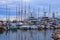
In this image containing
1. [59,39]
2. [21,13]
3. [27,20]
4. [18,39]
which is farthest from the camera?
[27,20]

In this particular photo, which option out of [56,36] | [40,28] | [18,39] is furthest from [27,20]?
[56,36]

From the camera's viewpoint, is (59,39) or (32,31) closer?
(59,39)

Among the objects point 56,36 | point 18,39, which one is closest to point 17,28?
point 18,39

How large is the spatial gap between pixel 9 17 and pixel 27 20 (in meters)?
1.06

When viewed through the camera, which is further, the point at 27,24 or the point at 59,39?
the point at 27,24

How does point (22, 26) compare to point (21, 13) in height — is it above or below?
below

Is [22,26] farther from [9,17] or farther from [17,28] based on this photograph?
[9,17]

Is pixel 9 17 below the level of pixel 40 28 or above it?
above

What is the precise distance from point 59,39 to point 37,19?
4046mm

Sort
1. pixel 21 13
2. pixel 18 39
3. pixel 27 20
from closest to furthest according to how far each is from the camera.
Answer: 1. pixel 18 39
2. pixel 21 13
3. pixel 27 20

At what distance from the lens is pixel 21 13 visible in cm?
870

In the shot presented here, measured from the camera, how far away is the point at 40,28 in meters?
9.23

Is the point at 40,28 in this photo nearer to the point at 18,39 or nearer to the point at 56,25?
the point at 56,25

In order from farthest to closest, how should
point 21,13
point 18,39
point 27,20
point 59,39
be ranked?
point 27,20 < point 21,13 < point 18,39 < point 59,39
